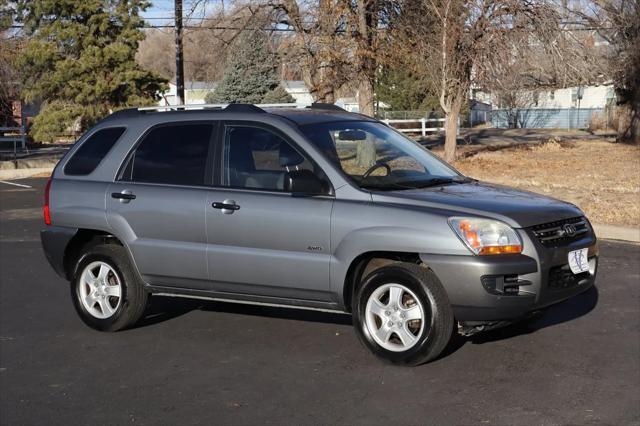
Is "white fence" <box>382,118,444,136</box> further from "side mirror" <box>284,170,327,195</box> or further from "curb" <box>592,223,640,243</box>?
"side mirror" <box>284,170,327,195</box>

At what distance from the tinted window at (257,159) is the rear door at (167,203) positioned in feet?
0.59

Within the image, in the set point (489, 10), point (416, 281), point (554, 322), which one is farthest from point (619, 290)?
point (489, 10)

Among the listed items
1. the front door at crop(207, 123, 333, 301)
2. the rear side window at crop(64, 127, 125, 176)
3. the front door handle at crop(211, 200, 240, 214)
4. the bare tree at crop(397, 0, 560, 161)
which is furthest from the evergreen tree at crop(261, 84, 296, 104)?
the front door handle at crop(211, 200, 240, 214)

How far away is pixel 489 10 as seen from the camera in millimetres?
21656

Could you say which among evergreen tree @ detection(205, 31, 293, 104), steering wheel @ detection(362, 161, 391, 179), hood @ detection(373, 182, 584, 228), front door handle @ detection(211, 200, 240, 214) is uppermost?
evergreen tree @ detection(205, 31, 293, 104)

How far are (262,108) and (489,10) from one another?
15769 millimetres

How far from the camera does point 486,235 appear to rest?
5906 mm

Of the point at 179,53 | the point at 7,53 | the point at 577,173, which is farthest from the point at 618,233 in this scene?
the point at 7,53

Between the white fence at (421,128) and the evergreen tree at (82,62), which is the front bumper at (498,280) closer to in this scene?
the evergreen tree at (82,62)

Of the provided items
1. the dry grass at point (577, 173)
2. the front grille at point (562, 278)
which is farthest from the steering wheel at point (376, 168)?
the dry grass at point (577, 173)

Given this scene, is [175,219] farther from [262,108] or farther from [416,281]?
[416,281]

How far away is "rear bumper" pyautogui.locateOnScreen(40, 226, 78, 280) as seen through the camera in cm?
754

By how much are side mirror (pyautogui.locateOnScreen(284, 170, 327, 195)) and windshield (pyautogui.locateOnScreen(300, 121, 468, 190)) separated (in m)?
0.25

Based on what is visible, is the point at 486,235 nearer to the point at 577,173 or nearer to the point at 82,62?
the point at 577,173
